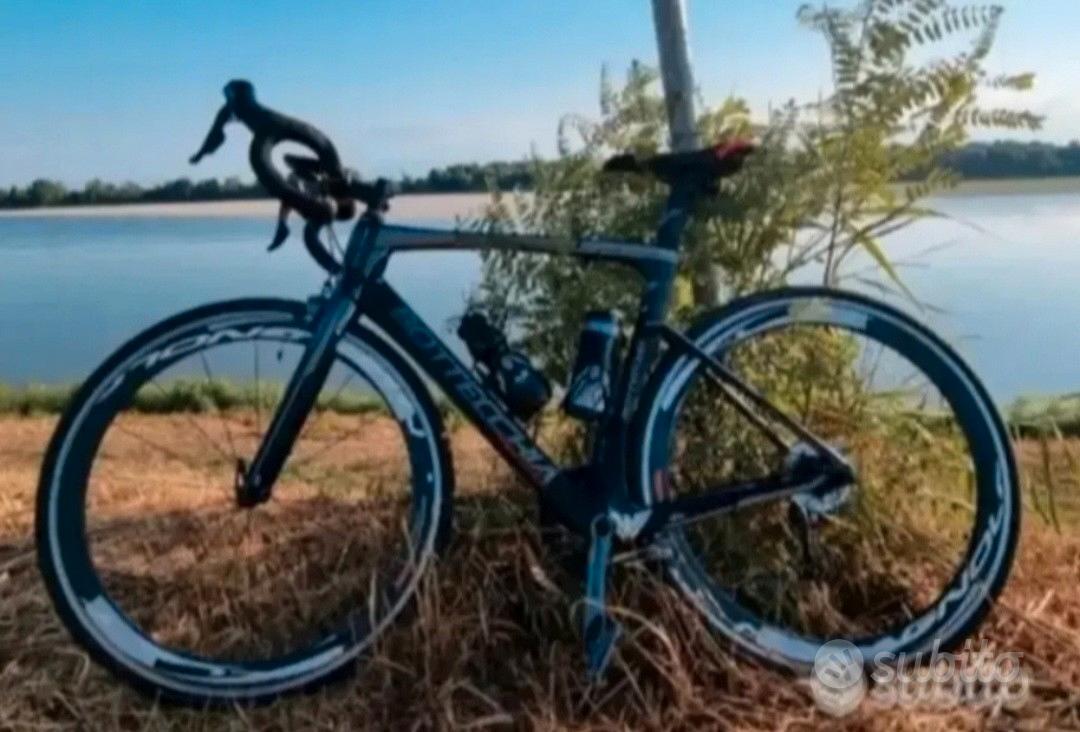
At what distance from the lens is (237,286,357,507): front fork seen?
6.57 feet

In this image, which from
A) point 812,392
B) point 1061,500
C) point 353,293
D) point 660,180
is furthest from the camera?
point 1061,500

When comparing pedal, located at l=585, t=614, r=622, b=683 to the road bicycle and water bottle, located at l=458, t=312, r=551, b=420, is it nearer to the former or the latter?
the road bicycle

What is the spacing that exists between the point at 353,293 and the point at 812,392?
2.60 feet

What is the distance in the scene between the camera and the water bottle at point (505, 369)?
6.82 feet

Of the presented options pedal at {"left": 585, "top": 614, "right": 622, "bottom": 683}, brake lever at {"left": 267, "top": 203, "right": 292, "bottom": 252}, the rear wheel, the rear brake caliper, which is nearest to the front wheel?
the rear brake caliper

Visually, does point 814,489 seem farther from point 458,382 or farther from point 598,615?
point 458,382

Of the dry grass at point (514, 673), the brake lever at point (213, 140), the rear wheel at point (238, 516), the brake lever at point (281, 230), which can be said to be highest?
the brake lever at point (213, 140)

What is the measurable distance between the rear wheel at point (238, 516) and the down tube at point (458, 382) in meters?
0.03

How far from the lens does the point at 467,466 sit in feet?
7.99

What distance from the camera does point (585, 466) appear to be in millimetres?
2113

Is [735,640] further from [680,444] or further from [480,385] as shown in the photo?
[480,385]

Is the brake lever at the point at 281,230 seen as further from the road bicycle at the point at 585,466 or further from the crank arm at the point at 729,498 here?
the crank arm at the point at 729,498

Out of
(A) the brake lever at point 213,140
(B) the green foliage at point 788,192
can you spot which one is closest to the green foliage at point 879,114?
(B) the green foliage at point 788,192

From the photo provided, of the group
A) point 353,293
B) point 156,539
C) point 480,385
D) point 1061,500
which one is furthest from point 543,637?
point 1061,500
